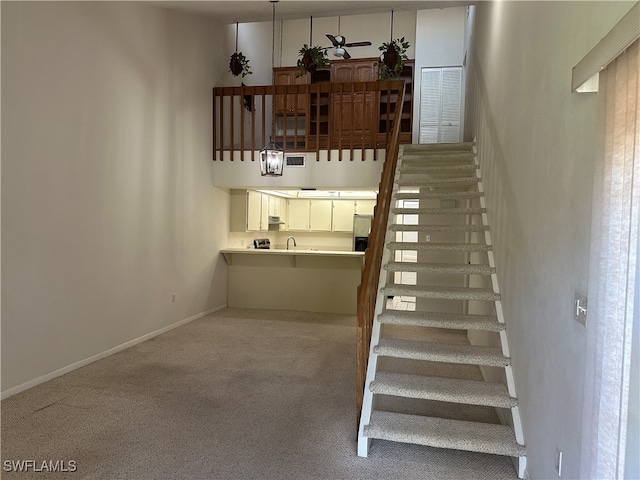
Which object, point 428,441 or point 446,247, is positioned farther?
point 446,247

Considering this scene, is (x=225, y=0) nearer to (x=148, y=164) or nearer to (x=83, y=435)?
(x=148, y=164)

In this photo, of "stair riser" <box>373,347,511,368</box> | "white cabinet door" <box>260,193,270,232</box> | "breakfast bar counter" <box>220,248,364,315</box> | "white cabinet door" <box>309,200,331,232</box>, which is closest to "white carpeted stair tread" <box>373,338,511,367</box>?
"stair riser" <box>373,347,511,368</box>

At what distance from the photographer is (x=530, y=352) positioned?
92.0 inches

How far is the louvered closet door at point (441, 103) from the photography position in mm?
7211

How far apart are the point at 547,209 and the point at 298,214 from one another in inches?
266

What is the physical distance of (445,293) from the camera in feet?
10.8

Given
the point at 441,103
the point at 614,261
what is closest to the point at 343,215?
the point at 441,103

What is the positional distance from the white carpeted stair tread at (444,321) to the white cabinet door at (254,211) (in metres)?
4.40

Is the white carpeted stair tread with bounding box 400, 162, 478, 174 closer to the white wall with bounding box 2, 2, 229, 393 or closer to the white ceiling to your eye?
the white ceiling

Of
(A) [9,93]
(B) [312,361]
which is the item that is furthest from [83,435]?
(A) [9,93]

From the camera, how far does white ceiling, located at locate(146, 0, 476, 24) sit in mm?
4957

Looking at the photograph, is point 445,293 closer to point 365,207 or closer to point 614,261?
point 614,261

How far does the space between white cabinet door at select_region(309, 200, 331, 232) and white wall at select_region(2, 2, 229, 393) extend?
9.50 ft

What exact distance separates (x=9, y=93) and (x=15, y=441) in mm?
2594
